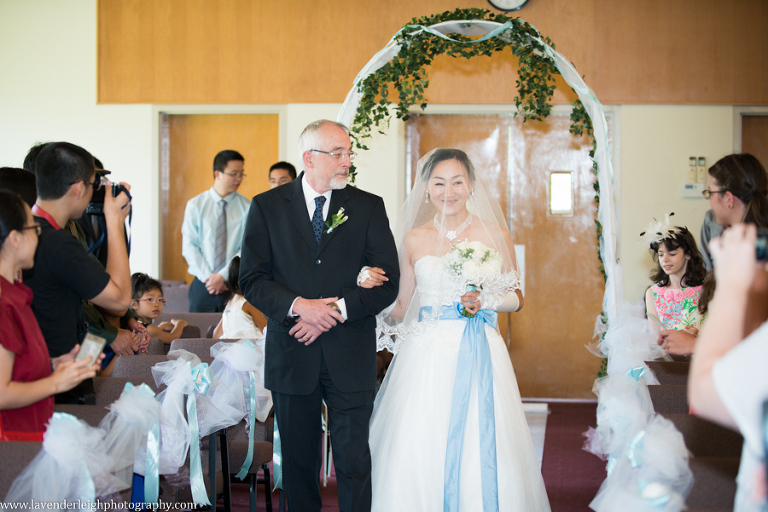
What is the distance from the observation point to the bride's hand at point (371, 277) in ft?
11.2

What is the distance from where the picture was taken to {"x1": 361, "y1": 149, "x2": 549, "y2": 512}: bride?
3.57 m

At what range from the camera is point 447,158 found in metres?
3.98

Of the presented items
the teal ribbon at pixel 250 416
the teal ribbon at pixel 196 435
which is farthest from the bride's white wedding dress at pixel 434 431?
the teal ribbon at pixel 196 435

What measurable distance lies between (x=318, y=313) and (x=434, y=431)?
90 cm

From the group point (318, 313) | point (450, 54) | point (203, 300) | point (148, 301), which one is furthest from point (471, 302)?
point (203, 300)

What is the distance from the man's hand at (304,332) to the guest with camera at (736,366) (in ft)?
6.21

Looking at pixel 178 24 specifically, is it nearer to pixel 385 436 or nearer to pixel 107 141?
pixel 107 141

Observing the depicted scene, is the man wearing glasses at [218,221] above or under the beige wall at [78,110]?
under

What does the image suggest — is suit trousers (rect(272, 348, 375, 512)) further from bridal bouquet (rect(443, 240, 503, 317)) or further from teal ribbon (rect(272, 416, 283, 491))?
bridal bouquet (rect(443, 240, 503, 317))

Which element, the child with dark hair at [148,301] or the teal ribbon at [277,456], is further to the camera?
the child with dark hair at [148,301]

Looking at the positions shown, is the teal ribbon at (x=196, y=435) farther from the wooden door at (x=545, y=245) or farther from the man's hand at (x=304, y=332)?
the wooden door at (x=545, y=245)

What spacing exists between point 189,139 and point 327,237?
223 inches

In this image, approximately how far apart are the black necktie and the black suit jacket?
4 centimetres

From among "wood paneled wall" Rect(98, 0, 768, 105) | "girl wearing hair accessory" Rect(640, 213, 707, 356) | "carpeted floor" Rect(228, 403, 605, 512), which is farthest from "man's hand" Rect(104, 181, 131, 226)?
"wood paneled wall" Rect(98, 0, 768, 105)
